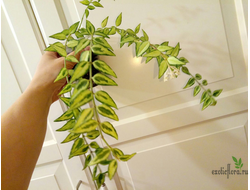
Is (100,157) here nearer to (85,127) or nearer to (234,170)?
(85,127)

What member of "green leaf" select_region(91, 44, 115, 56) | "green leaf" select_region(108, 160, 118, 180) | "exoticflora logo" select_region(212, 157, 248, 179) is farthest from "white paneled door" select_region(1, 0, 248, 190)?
"green leaf" select_region(108, 160, 118, 180)

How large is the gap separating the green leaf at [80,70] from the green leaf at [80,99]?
28 mm

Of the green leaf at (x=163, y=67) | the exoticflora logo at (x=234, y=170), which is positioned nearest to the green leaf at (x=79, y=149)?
the green leaf at (x=163, y=67)

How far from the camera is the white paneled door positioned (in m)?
0.51

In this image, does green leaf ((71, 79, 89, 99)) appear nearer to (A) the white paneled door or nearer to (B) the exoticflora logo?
(A) the white paneled door

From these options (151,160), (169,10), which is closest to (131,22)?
(169,10)

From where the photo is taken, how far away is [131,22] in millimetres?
509

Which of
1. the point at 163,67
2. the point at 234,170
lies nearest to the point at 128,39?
the point at 163,67

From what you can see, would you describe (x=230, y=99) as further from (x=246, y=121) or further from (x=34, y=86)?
(x=34, y=86)

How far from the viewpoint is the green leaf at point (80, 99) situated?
25 centimetres

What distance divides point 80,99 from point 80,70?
46mm

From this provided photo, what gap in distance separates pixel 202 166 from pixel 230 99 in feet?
0.74

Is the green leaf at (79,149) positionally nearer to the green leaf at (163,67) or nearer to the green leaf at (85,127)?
the green leaf at (85,127)

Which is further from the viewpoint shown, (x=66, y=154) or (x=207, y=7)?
(x=66, y=154)
